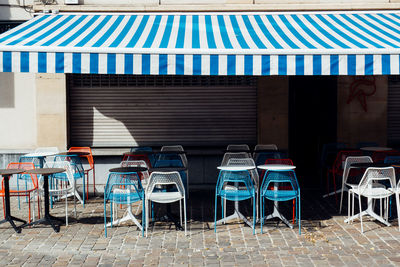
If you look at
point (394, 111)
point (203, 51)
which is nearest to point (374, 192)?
point (203, 51)

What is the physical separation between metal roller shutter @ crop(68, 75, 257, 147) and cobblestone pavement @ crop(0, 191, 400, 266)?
3.06m

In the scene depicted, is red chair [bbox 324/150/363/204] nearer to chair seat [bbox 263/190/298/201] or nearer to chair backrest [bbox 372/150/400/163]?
chair backrest [bbox 372/150/400/163]

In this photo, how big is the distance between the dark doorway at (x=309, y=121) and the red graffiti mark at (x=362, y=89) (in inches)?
21.3

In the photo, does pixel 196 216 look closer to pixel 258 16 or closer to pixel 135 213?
pixel 135 213

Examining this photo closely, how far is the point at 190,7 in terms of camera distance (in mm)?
10766

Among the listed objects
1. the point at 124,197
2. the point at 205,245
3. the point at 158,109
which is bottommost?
the point at 205,245

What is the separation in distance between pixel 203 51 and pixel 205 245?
290cm

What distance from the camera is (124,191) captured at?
7484 millimetres

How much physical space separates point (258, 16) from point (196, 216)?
4.48m

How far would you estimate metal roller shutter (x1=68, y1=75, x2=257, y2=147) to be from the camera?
11.0 meters

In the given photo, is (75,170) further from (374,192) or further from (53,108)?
(374,192)

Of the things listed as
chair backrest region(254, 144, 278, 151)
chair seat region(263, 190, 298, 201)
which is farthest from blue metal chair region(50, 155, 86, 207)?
chair seat region(263, 190, 298, 201)

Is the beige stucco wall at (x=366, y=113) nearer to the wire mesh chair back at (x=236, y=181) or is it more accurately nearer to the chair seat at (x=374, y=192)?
the chair seat at (x=374, y=192)

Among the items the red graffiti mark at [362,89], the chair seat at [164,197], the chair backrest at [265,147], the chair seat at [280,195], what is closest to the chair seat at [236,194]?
the chair seat at [280,195]
